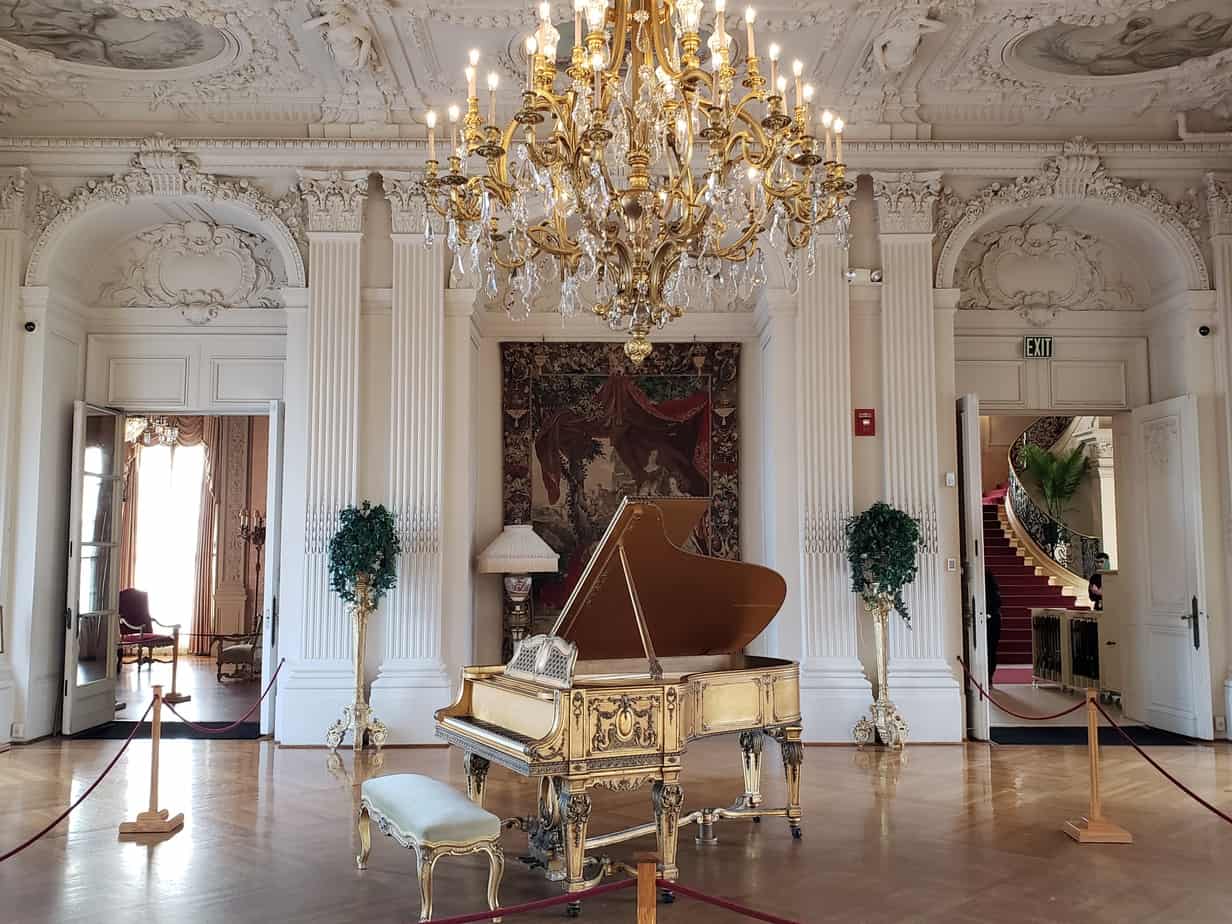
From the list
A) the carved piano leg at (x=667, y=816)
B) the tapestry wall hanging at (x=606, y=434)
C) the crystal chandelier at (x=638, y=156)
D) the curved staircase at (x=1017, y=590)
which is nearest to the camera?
the carved piano leg at (x=667, y=816)

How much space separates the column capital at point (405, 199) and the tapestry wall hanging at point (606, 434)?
150 cm

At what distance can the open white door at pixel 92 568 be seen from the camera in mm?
7848

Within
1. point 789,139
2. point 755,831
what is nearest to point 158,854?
point 755,831

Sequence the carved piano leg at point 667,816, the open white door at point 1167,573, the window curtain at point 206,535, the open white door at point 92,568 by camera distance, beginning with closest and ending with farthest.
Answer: the carved piano leg at point 667,816, the open white door at point 1167,573, the open white door at point 92,568, the window curtain at point 206,535

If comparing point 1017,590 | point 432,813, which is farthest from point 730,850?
point 1017,590

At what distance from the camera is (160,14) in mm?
6637

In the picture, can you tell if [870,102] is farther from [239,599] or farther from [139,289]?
[239,599]

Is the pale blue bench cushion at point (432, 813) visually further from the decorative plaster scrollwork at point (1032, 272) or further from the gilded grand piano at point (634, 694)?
the decorative plaster scrollwork at point (1032, 272)

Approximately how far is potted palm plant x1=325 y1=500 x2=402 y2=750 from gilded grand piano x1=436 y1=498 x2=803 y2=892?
2632mm

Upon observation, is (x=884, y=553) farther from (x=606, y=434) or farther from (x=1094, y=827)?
(x=606, y=434)

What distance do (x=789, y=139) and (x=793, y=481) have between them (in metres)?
3.59

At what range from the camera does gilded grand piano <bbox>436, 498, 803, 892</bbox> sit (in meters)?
3.89

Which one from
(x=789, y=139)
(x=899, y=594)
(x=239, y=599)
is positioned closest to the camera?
(x=789, y=139)

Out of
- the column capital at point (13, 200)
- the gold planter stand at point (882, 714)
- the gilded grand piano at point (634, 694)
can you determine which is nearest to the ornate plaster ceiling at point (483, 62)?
the column capital at point (13, 200)
